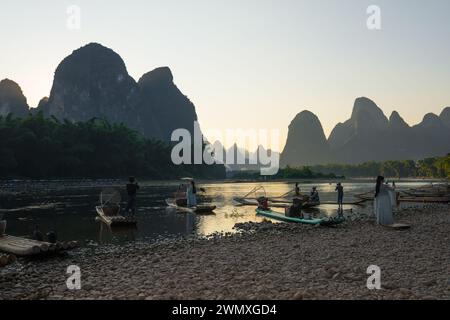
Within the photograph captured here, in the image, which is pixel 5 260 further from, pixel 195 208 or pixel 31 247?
pixel 195 208

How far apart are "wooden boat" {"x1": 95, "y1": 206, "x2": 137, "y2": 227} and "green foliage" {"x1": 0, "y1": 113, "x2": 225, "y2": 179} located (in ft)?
198

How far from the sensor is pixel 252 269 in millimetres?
12312

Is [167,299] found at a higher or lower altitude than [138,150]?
lower

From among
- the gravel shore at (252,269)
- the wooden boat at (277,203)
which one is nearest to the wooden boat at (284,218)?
the gravel shore at (252,269)

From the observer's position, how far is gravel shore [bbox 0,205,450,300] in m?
9.70

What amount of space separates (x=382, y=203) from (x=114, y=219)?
600 inches

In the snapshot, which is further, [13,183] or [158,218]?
[13,183]

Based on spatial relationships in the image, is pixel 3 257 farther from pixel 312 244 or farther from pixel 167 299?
pixel 312 244

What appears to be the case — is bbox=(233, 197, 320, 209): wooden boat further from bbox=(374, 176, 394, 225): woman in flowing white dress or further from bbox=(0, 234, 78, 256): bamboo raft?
bbox=(0, 234, 78, 256): bamboo raft

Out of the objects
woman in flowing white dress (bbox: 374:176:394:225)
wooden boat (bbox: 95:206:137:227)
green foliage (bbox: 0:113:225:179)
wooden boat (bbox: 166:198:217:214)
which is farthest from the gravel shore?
green foliage (bbox: 0:113:225:179)

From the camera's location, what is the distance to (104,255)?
1631cm

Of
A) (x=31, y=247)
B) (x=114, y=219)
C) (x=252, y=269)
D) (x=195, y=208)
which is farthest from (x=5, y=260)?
(x=195, y=208)
